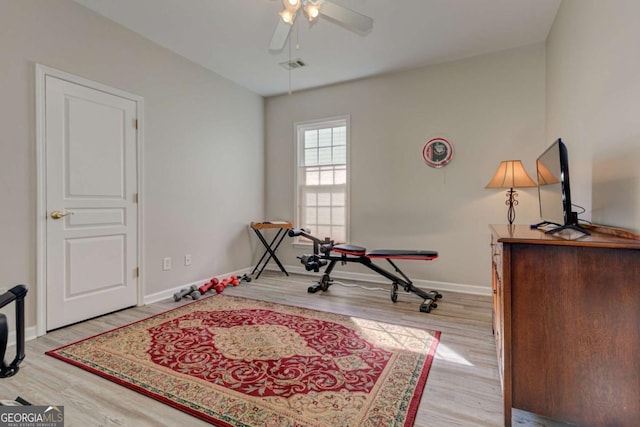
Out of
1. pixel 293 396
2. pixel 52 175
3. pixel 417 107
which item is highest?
pixel 417 107

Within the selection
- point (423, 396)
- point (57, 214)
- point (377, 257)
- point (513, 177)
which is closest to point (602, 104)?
point (513, 177)

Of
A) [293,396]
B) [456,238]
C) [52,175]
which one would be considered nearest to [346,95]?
[456,238]

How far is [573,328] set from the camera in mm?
1299

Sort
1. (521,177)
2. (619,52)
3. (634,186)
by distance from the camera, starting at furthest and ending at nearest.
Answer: (521,177)
(619,52)
(634,186)

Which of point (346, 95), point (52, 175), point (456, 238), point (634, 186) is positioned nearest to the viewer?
point (634, 186)

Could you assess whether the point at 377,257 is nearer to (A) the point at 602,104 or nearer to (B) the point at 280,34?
(A) the point at 602,104

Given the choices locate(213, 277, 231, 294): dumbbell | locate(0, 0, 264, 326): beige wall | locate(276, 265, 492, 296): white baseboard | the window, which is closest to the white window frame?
the window

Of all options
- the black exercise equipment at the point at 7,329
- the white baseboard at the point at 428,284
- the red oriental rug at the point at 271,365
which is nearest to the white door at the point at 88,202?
the red oriental rug at the point at 271,365

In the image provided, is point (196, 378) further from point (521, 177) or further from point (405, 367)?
point (521, 177)

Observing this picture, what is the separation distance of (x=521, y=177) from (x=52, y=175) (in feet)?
13.5

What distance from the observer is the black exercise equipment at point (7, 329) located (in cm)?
117

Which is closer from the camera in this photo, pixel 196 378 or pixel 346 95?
pixel 196 378

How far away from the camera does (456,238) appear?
368cm

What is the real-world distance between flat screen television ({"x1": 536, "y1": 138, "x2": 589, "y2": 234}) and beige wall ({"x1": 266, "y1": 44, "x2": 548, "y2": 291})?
47.4 inches
